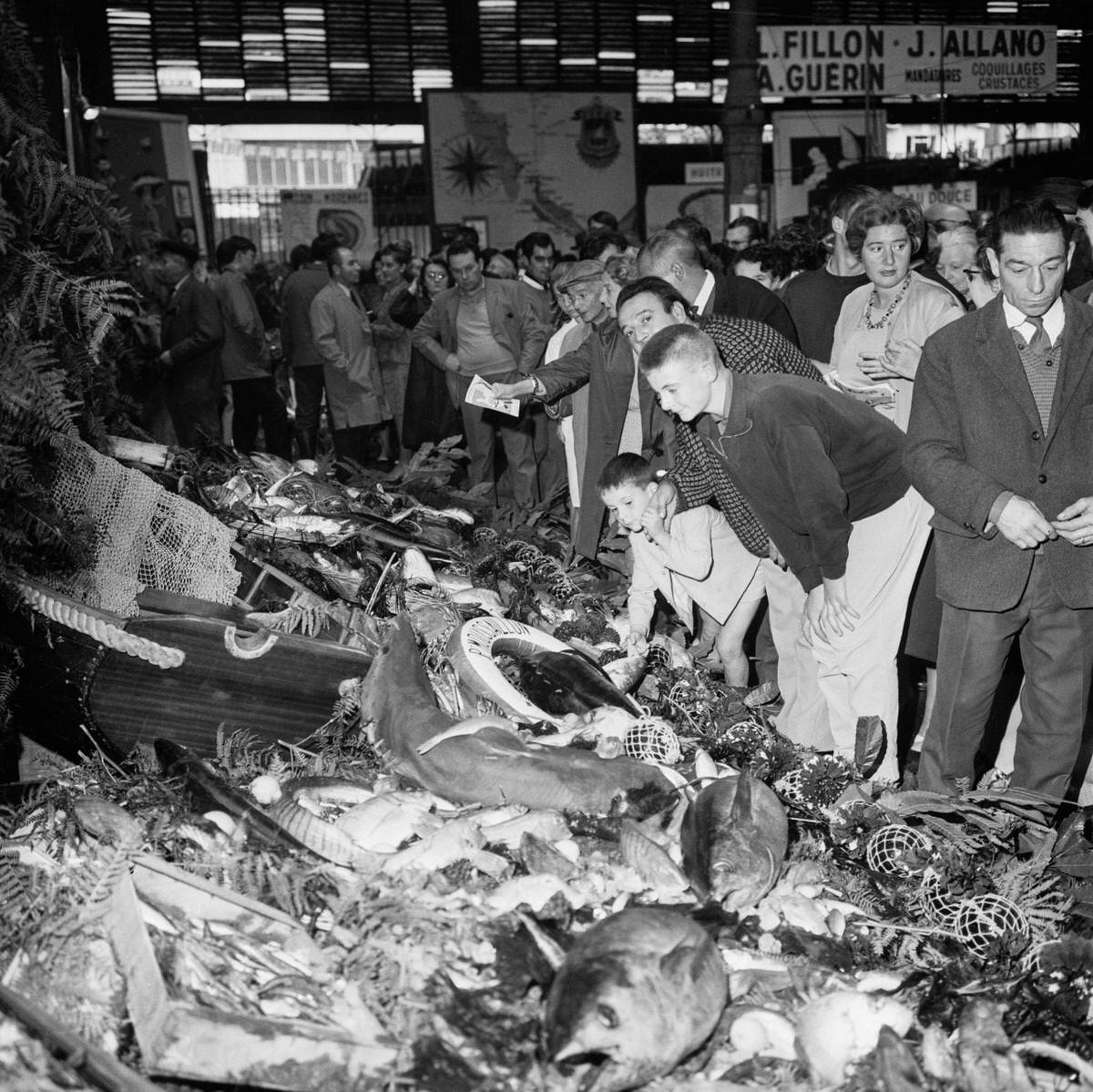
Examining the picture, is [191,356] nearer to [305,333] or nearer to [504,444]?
[305,333]

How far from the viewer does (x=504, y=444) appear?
8070mm

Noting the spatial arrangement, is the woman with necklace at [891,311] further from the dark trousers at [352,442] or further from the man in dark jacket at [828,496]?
the dark trousers at [352,442]

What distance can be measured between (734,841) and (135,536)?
2181mm

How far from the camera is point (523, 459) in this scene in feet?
26.3

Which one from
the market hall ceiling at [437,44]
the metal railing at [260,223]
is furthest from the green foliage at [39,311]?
the market hall ceiling at [437,44]

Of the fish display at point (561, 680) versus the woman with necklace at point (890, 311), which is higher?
the woman with necklace at point (890, 311)

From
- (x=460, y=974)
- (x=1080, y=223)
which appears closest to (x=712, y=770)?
(x=460, y=974)

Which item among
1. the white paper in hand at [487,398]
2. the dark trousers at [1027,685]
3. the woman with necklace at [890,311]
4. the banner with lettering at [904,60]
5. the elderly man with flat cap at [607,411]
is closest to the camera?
the dark trousers at [1027,685]

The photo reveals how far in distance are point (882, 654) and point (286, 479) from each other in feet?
7.82

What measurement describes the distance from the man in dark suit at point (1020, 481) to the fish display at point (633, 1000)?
5.24ft

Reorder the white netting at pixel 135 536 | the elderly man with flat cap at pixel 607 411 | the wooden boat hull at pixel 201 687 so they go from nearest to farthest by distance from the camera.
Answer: the wooden boat hull at pixel 201 687, the white netting at pixel 135 536, the elderly man with flat cap at pixel 607 411

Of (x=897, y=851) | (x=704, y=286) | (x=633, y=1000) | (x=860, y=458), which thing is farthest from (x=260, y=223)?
(x=633, y=1000)

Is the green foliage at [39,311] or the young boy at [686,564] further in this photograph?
the young boy at [686,564]

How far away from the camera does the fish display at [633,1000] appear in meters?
1.89
